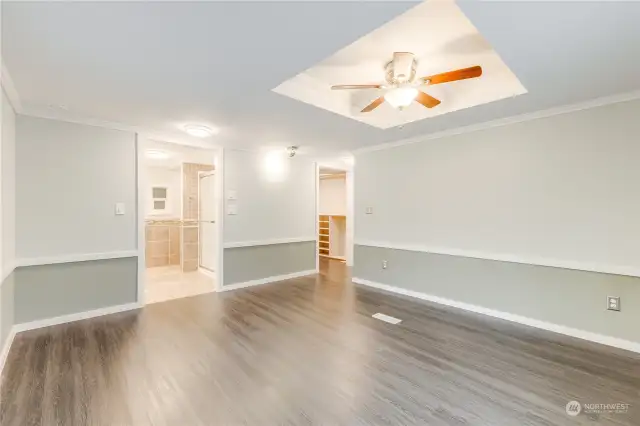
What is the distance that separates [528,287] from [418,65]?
2.56 metres

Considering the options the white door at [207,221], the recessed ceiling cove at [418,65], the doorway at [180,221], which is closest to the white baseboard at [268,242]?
the doorway at [180,221]

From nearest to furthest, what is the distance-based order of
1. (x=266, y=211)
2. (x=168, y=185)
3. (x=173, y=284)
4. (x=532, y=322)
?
(x=532, y=322)
(x=173, y=284)
(x=266, y=211)
(x=168, y=185)

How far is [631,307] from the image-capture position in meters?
2.63

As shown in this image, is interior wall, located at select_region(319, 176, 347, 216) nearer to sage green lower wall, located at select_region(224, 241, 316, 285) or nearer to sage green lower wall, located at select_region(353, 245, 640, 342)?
sage green lower wall, located at select_region(224, 241, 316, 285)

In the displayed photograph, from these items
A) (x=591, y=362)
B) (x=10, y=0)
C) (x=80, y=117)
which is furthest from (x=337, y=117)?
(x=591, y=362)

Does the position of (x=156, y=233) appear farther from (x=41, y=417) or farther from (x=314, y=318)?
(x=41, y=417)

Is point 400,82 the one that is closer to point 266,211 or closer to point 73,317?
point 266,211

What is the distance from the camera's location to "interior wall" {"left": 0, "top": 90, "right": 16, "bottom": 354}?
237 centimetres

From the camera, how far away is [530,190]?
3201mm

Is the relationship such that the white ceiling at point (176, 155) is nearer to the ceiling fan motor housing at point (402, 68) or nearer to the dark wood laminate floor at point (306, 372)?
the dark wood laminate floor at point (306, 372)

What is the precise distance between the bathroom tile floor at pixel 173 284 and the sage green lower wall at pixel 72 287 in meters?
0.54

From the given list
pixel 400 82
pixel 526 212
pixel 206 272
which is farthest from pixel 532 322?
pixel 206 272

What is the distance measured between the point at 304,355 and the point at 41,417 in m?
1.70

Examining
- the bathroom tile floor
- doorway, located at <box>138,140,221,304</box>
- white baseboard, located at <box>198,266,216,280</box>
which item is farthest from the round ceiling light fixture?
white baseboard, located at <box>198,266,216,280</box>
